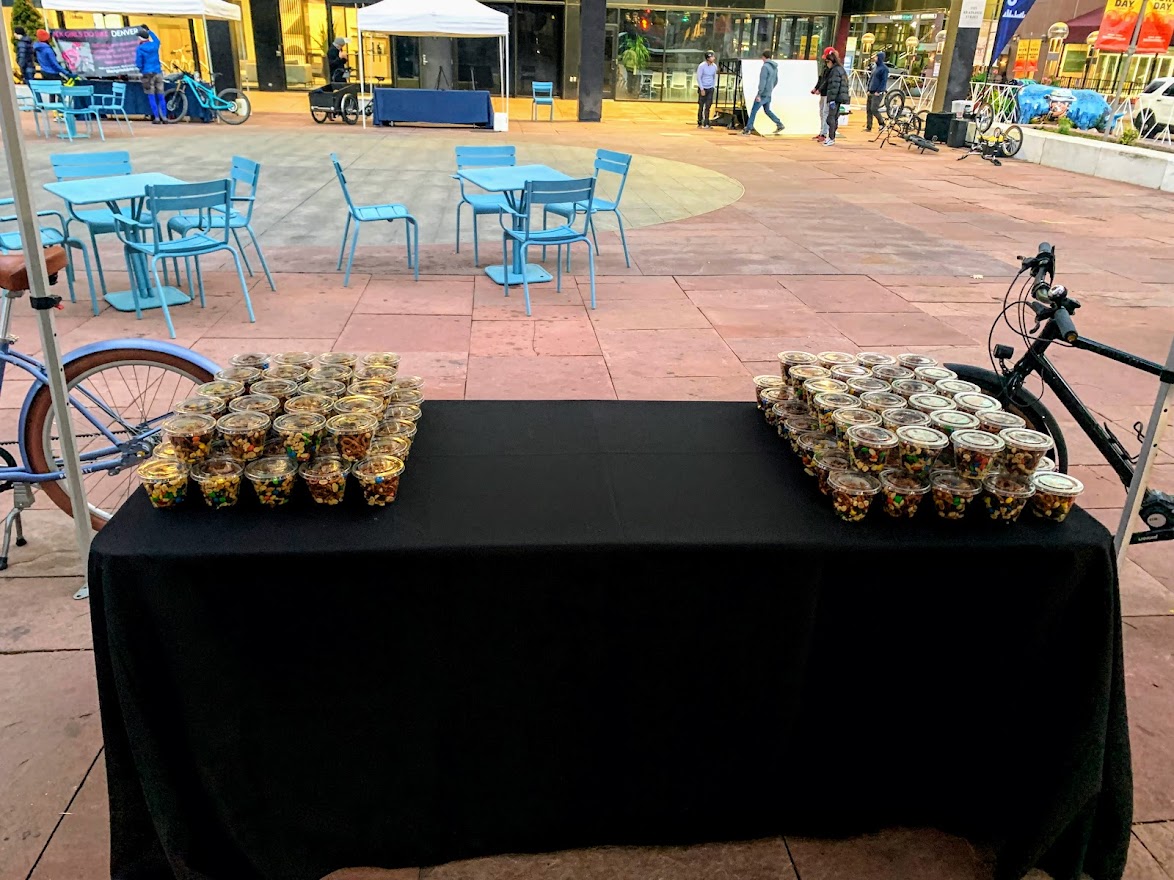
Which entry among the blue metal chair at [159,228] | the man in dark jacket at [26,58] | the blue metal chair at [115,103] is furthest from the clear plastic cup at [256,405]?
the man in dark jacket at [26,58]

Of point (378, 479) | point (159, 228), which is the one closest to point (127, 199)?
point (159, 228)

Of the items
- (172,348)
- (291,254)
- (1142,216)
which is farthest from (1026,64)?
(172,348)

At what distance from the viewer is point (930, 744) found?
234cm

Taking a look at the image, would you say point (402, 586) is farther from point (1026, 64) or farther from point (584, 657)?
point (1026, 64)

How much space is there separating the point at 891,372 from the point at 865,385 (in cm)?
21

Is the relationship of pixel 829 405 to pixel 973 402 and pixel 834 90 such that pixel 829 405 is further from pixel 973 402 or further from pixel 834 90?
pixel 834 90

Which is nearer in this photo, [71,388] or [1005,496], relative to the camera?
[1005,496]

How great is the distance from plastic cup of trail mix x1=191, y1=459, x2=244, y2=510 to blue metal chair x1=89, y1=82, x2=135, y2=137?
61.8 ft

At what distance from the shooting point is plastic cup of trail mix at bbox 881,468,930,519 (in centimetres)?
214

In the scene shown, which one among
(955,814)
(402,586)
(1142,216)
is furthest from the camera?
(1142,216)

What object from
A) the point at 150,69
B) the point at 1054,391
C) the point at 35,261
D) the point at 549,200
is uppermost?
the point at 150,69

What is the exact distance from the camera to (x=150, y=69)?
65.8ft

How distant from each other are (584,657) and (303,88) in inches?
1218

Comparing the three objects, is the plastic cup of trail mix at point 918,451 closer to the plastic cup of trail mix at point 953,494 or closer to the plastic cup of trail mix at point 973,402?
the plastic cup of trail mix at point 953,494
